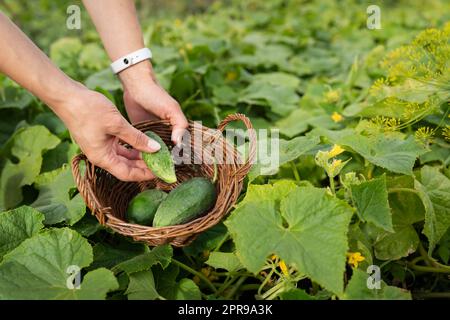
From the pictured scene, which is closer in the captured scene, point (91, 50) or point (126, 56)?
point (126, 56)

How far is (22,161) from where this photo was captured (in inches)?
97.7

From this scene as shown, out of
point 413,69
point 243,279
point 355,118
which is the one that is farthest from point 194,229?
point 355,118

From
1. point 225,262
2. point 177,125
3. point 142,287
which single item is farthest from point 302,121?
point 142,287

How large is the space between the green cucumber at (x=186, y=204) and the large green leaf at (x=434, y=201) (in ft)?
2.55

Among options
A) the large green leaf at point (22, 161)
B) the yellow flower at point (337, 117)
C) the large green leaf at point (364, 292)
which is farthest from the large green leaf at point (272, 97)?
the large green leaf at point (364, 292)

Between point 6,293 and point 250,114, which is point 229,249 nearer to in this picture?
point 6,293

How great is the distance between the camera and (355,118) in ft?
9.18

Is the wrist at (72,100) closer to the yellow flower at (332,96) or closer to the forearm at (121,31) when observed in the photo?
the forearm at (121,31)

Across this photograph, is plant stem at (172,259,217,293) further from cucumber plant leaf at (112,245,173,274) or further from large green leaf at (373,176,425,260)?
large green leaf at (373,176,425,260)

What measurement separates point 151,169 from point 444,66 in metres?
1.25

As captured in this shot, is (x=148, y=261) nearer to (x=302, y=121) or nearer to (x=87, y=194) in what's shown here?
(x=87, y=194)

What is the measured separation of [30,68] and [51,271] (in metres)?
0.64

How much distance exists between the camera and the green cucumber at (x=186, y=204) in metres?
1.86

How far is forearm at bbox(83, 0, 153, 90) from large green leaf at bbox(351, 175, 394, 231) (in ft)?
3.50
